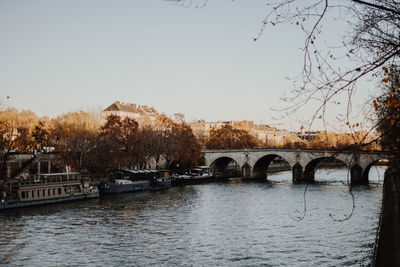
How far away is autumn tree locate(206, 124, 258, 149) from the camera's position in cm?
8406

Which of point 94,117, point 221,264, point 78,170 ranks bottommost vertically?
point 221,264

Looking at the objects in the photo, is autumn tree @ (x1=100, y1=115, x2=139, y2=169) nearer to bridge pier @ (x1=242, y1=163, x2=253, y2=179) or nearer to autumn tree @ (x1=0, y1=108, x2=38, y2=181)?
autumn tree @ (x1=0, y1=108, x2=38, y2=181)

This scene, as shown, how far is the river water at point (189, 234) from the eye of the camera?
16.4 metres

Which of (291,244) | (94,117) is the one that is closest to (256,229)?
(291,244)

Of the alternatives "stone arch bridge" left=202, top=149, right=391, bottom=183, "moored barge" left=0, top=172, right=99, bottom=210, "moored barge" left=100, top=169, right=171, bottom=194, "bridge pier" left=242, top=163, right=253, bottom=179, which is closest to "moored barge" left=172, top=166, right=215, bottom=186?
"moored barge" left=100, top=169, right=171, bottom=194

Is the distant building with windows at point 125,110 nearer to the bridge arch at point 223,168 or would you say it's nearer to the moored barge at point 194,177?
the bridge arch at point 223,168

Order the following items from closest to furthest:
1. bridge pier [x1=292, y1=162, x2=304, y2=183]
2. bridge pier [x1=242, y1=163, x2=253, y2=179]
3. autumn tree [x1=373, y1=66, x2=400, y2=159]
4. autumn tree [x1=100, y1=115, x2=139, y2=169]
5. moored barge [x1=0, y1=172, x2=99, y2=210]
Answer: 1. autumn tree [x1=373, y1=66, x2=400, y2=159]
2. moored barge [x1=0, y1=172, x2=99, y2=210]
3. autumn tree [x1=100, y1=115, x2=139, y2=169]
4. bridge pier [x1=292, y1=162, x2=304, y2=183]
5. bridge pier [x1=242, y1=163, x2=253, y2=179]

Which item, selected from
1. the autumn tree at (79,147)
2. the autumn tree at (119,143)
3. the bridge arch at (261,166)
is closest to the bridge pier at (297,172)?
the bridge arch at (261,166)

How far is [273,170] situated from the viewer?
85688mm

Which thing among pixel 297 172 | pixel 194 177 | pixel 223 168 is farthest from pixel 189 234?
pixel 223 168

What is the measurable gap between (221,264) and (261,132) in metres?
151

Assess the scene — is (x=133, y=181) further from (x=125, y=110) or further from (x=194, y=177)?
(x=125, y=110)

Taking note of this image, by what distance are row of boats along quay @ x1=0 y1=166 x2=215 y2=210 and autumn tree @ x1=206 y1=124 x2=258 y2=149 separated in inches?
1250

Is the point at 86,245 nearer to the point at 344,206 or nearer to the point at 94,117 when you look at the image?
the point at 344,206
